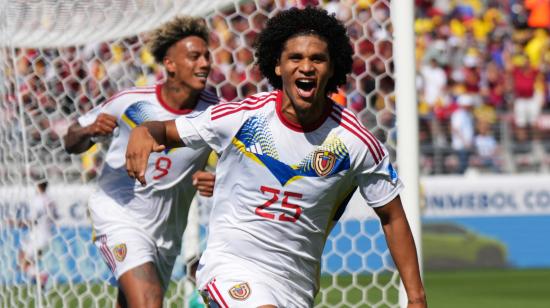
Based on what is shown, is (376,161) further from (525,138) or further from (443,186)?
(525,138)

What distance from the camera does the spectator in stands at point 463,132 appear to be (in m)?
15.2

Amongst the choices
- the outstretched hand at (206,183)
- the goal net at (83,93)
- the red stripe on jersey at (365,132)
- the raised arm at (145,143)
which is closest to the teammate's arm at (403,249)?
the red stripe on jersey at (365,132)

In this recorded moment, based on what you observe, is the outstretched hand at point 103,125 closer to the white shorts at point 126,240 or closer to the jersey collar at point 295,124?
the white shorts at point 126,240

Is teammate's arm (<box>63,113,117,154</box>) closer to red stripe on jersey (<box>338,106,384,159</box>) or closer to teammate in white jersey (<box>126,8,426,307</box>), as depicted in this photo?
teammate in white jersey (<box>126,8,426,307</box>)

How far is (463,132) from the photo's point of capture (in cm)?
1623

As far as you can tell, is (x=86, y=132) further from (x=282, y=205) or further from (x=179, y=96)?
(x=282, y=205)

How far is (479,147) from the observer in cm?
1562

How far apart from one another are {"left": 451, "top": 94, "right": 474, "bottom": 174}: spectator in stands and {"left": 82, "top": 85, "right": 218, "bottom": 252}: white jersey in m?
9.32

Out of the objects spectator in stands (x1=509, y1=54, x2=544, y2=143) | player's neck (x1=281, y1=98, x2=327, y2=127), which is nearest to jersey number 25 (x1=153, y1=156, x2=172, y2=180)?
player's neck (x1=281, y1=98, x2=327, y2=127)

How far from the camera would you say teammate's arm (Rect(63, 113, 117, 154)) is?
19.7 feet

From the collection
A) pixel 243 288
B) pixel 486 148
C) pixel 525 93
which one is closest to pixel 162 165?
pixel 243 288

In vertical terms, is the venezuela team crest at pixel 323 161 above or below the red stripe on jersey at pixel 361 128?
below

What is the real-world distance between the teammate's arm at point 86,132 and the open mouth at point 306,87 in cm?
186

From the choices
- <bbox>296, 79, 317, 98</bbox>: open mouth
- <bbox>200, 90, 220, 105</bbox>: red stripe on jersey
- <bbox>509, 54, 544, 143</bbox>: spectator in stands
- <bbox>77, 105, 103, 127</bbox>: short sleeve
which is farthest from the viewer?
<bbox>509, 54, 544, 143</bbox>: spectator in stands
